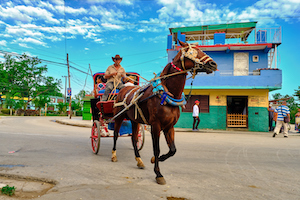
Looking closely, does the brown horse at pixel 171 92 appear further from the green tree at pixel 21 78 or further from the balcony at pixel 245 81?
the green tree at pixel 21 78

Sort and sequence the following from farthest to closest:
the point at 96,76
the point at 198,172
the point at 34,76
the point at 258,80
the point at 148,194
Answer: the point at 34,76 → the point at 258,80 → the point at 96,76 → the point at 198,172 → the point at 148,194

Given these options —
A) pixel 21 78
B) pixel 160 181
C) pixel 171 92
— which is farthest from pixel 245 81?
pixel 21 78

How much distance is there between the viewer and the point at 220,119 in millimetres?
15359

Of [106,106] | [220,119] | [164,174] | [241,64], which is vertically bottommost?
[164,174]

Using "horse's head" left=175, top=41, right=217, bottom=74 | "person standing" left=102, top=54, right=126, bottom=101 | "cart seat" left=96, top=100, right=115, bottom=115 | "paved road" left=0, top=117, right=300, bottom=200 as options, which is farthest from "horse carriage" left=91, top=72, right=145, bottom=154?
"horse's head" left=175, top=41, right=217, bottom=74

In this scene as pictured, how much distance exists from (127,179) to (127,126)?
109 inches

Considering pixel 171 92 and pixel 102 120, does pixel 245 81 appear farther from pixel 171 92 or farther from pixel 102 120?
pixel 171 92

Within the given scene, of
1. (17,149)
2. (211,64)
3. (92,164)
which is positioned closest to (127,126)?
(92,164)

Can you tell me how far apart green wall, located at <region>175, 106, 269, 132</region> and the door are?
3124 millimetres

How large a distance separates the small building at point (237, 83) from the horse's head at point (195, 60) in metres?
11.9

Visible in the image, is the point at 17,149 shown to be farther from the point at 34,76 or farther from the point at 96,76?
the point at 34,76

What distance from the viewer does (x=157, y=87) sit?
3.78m

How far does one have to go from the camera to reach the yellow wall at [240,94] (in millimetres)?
14938

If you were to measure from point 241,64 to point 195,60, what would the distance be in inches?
575
